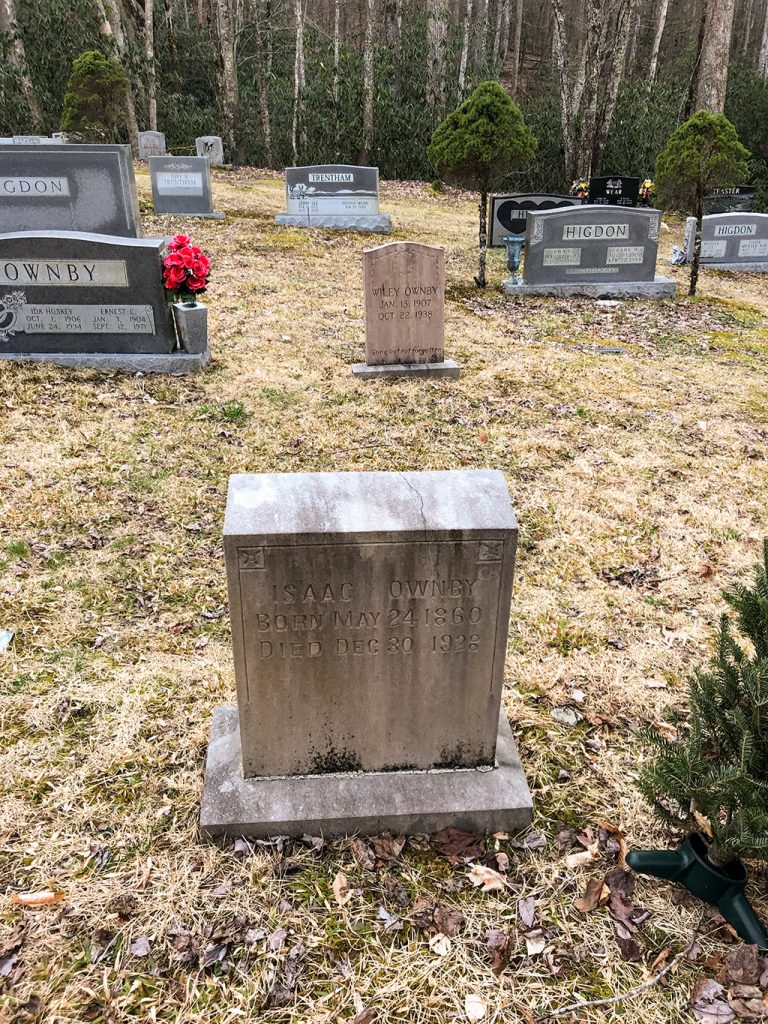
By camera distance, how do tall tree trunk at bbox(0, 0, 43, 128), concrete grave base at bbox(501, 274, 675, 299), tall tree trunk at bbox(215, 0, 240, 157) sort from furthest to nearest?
1. tall tree trunk at bbox(0, 0, 43, 128)
2. tall tree trunk at bbox(215, 0, 240, 157)
3. concrete grave base at bbox(501, 274, 675, 299)

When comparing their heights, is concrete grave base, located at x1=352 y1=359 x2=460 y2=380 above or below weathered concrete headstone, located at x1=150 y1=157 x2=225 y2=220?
below

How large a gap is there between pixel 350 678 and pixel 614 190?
19125 mm

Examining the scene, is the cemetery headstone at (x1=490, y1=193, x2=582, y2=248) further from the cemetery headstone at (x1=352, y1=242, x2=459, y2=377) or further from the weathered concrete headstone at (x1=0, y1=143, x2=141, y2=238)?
the cemetery headstone at (x1=352, y1=242, x2=459, y2=377)

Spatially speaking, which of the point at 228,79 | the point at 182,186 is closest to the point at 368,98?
the point at 228,79

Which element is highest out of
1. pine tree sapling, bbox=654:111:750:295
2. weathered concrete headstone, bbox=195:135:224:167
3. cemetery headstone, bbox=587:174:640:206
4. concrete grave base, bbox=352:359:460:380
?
weathered concrete headstone, bbox=195:135:224:167

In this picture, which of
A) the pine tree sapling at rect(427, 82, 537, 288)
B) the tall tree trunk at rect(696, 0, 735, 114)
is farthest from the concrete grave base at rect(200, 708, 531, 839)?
the tall tree trunk at rect(696, 0, 735, 114)

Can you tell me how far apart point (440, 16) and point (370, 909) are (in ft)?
89.1

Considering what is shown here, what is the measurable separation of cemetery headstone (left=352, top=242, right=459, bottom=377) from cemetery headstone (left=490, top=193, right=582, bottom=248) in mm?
8298

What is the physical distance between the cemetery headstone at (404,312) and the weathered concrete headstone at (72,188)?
19.3ft

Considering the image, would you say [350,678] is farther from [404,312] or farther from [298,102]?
[298,102]

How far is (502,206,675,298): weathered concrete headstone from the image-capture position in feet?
40.1

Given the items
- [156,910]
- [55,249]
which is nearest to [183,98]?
[55,249]

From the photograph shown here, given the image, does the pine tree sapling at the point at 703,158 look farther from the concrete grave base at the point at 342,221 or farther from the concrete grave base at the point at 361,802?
the concrete grave base at the point at 361,802

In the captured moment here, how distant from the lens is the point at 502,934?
264 cm
